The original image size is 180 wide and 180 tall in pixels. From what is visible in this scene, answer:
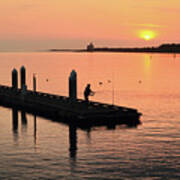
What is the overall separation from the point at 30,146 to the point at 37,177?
19.5 feet

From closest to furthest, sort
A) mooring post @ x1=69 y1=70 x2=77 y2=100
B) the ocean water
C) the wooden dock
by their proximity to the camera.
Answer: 1. the ocean water
2. the wooden dock
3. mooring post @ x1=69 y1=70 x2=77 y2=100

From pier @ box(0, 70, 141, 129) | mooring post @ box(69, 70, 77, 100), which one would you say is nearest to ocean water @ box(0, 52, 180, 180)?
pier @ box(0, 70, 141, 129)

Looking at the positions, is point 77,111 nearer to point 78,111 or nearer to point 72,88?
point 78,111

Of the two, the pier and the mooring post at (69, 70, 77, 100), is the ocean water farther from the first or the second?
the mooring post at (69, 70, 77, 100)

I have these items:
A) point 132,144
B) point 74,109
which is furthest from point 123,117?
point 132,144

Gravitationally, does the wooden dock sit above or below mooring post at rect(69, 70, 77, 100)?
below

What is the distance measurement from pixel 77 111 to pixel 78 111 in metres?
0.11

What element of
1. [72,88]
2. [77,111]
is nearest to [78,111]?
[77,111]

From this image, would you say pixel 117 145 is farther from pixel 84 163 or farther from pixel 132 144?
pixel 84 163

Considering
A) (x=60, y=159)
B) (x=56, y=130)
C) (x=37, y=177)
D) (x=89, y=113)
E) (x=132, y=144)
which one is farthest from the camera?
(x=89, y=113)

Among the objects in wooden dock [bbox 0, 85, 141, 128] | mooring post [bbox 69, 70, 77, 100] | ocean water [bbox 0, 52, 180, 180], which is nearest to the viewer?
ocean water [bbox 0, 52, 180, 180]

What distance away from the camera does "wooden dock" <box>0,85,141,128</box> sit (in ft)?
106

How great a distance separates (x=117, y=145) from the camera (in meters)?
24.7

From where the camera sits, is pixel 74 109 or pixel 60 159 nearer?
pixel 60 159
